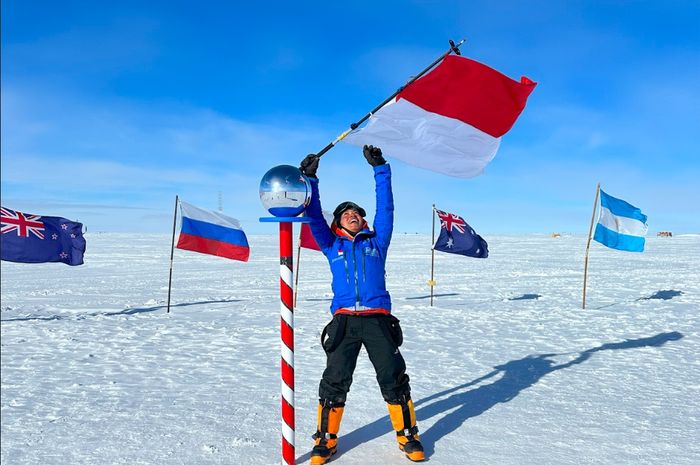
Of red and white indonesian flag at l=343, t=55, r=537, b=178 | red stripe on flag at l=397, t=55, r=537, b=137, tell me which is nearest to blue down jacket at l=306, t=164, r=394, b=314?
red and white indonesian flag at l=343, t=55, r=537, b=178

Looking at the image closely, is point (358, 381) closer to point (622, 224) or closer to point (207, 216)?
point (207, 216)

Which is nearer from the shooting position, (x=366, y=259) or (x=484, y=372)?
(x=366, y=259)

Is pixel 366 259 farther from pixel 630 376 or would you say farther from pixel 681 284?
pixel 681 284

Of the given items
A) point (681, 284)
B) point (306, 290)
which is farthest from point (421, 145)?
point (681, 284)

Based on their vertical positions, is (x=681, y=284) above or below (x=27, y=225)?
below

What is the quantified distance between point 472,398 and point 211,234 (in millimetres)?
8044

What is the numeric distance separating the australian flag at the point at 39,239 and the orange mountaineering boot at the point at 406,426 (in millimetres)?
8599

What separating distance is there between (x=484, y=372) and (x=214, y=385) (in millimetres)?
3623

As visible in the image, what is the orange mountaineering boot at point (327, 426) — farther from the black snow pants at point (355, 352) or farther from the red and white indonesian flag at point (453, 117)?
the red and white indonesian flag at point (453, 117)

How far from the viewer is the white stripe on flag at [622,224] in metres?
13.6

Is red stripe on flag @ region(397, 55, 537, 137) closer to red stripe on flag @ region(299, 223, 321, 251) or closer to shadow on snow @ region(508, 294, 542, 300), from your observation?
red stripe on flag @ region(299, 223, 321, 251)

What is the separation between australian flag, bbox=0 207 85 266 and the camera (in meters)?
10.0

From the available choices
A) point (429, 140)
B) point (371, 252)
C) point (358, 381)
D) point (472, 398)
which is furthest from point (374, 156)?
point (358, 381)

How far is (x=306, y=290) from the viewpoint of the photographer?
17.7 meters
